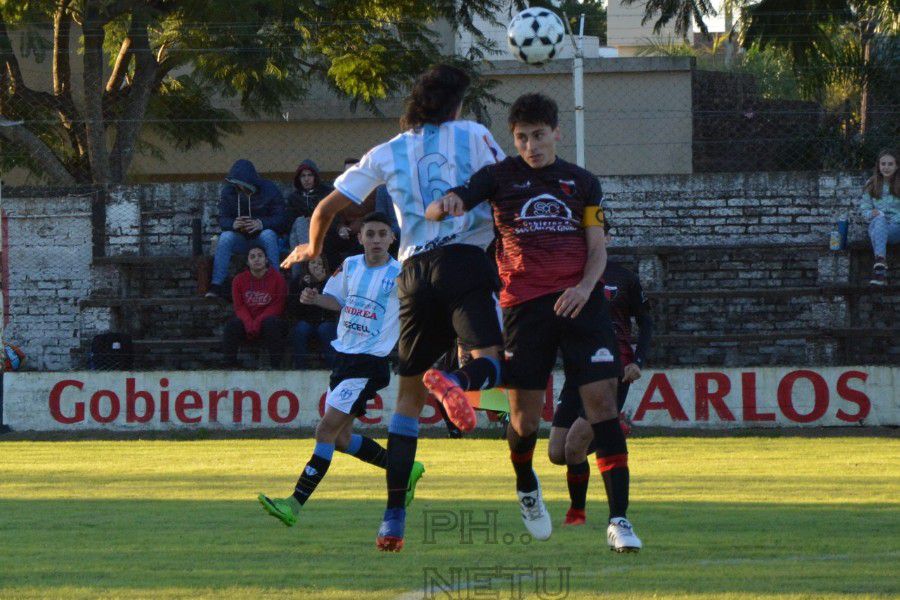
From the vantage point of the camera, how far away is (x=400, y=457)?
6.23m

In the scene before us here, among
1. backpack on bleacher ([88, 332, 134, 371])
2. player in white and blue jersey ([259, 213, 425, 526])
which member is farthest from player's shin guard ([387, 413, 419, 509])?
backpack on bleacher ([88, 332, 134, 371])

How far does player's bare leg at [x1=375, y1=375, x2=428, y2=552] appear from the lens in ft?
19.9

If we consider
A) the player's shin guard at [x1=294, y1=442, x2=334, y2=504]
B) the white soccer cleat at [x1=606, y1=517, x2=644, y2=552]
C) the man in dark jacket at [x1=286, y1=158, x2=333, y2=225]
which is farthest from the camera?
the man in dark jacket at [x1=286, y1=158, x2=333, y2=225]

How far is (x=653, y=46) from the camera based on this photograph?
37531 mm

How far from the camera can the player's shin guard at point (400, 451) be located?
6.19 metres

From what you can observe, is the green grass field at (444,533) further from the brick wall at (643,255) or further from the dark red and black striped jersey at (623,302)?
the brick wall at (643,255)

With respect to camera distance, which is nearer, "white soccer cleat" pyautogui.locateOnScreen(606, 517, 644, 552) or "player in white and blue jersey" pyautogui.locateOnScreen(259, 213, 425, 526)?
"white soccer cleat" pyautogui.locateOnScreen(606, 517, 644, 552)

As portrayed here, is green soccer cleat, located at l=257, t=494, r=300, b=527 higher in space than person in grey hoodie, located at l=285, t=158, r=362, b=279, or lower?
lower

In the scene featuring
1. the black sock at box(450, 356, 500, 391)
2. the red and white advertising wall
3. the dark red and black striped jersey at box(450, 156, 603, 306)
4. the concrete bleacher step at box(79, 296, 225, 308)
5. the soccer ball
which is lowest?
the red and white advertising wall

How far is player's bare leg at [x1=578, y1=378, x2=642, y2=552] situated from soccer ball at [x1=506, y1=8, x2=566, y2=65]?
8.20 metres

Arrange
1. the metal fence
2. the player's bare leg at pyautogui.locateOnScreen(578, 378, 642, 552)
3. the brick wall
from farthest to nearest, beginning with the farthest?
the metal fence
the brick wall
the player's bare leg at pyautogui.locateOnScreen(578, 378, 642, 552)

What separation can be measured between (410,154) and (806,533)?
2.66 meters

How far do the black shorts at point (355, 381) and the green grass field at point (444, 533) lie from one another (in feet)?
→ 2.09

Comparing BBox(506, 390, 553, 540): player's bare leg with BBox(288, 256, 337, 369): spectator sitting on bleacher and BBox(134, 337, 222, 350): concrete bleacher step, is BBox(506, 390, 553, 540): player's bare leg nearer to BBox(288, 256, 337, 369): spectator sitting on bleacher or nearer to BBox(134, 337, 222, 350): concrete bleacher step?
BBox(288, 256, 337, 369): spectator sitting on bleacher
